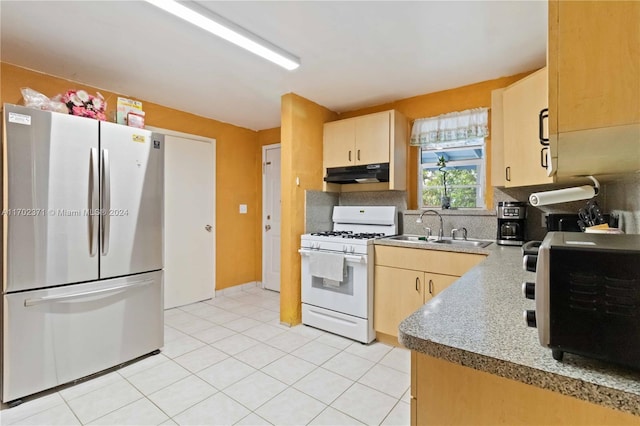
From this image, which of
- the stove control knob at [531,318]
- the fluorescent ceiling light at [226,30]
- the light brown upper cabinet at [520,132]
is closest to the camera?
the stove control knob at [531,318]

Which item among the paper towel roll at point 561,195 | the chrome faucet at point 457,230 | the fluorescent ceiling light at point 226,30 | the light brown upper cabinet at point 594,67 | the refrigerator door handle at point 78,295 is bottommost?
the refrigerator door handle at point 78,295

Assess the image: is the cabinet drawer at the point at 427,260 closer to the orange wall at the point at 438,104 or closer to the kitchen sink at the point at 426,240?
the kitchen sink at the point at 426,240

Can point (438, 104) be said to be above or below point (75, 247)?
above

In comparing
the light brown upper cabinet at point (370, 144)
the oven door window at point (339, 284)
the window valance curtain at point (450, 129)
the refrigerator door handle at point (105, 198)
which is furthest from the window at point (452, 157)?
the refrigerator door handle at point (105, 198)

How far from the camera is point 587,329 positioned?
54 cm

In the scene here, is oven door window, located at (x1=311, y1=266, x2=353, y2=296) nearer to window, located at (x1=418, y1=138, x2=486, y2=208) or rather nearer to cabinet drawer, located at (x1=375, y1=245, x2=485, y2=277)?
cabinet drawer, located at (x1=375, y1=245, x2=485, y2=277)

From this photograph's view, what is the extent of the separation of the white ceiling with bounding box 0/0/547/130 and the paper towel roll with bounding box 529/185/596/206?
143cm

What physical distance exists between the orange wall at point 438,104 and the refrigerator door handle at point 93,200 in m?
2.65

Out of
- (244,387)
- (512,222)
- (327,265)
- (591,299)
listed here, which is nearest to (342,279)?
(327,265)

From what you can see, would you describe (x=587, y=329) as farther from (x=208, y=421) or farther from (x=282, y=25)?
(x=282, y=25)

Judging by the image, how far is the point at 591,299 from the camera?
1.76ft

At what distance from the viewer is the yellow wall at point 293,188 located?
3.07 metres

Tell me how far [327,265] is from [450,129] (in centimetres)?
181

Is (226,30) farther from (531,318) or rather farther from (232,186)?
(232,186)
